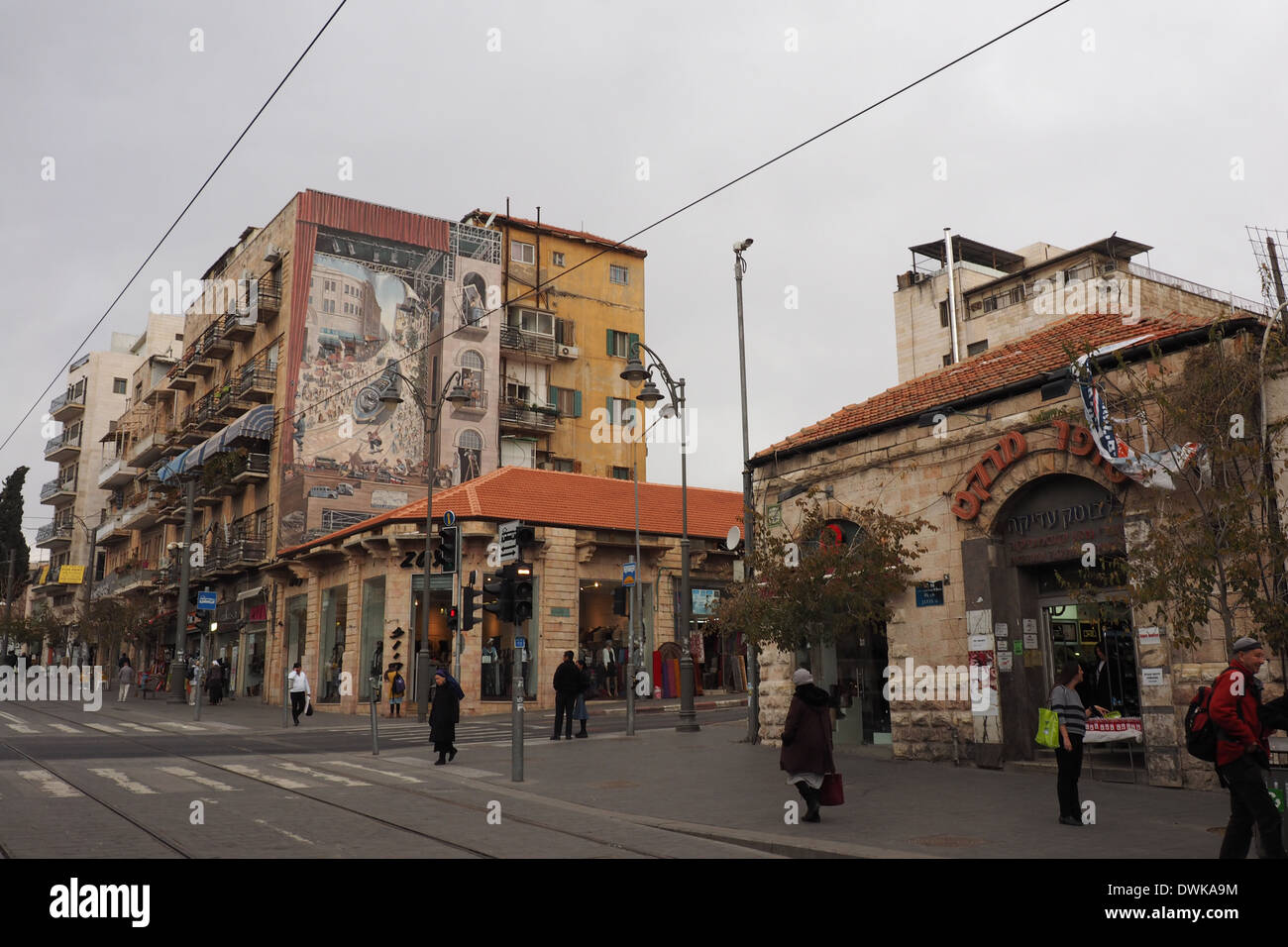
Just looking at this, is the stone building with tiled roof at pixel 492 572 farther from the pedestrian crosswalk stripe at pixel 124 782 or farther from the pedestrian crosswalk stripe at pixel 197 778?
the pedestrian crosswalk stripe at pixel 124 782

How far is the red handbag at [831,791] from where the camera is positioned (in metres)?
10.7

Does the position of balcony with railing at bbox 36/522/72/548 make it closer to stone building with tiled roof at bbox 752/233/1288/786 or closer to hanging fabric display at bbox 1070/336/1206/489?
stone building with tiled roof at bbox 752/233/1288/786

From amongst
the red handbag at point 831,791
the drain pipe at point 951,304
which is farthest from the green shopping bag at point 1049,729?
the drain pipe at point 951,304

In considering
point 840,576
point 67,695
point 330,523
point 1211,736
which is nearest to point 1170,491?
point 840,576

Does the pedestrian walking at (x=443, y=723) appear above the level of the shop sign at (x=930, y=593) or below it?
below

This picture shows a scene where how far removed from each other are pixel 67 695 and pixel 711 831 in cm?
4354

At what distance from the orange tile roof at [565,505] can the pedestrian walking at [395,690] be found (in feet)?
15.2

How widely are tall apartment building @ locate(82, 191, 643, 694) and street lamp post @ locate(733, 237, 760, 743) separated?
18.2m

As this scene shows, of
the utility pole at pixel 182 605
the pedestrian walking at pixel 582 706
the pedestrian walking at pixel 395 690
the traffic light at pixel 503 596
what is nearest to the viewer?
the traffic light at pixel 503 596

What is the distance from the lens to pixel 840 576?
629 inches

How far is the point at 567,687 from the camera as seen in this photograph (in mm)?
20922

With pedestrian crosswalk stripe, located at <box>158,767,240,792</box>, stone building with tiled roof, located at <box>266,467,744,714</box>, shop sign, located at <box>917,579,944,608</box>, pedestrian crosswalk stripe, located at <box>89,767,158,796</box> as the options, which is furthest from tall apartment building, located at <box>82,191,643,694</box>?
shop sign, located at <box>917,579,944,608</box>

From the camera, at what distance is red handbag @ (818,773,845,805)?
1066 centimetres

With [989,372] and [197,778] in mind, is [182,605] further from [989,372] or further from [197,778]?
[989,372]
